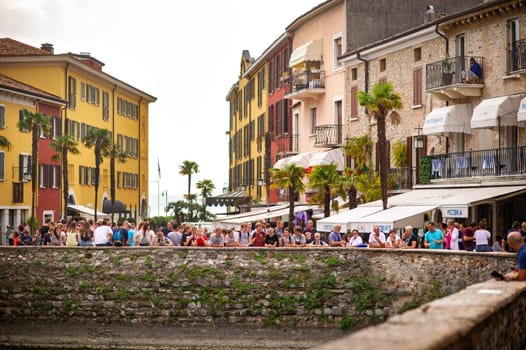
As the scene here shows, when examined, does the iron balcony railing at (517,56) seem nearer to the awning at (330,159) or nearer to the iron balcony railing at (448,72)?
the iron balcony railing at (448,72)

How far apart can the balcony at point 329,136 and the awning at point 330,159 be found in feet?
1.42

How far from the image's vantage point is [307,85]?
59.8m

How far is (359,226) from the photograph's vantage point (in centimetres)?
3922

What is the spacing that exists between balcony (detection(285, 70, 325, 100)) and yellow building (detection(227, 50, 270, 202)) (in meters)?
8.93

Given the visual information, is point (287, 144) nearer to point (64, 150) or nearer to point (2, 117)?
point (64, 150)

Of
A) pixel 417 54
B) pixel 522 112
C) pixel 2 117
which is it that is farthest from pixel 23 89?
pixel 522 112

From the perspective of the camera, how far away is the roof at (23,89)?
66.0 m

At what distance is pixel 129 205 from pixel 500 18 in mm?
62741

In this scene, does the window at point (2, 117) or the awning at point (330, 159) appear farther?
the window at point (2, 117)

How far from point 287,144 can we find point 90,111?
2336 cm

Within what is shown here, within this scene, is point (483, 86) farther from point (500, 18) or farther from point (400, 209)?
point (400, 209)

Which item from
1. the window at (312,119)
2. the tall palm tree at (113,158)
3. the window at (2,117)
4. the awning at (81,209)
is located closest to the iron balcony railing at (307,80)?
the window at (312,119)

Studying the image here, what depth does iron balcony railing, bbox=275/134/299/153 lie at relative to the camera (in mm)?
64588

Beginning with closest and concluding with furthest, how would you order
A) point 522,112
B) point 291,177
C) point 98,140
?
point 522,112 → point 291,177 → point 98,140
